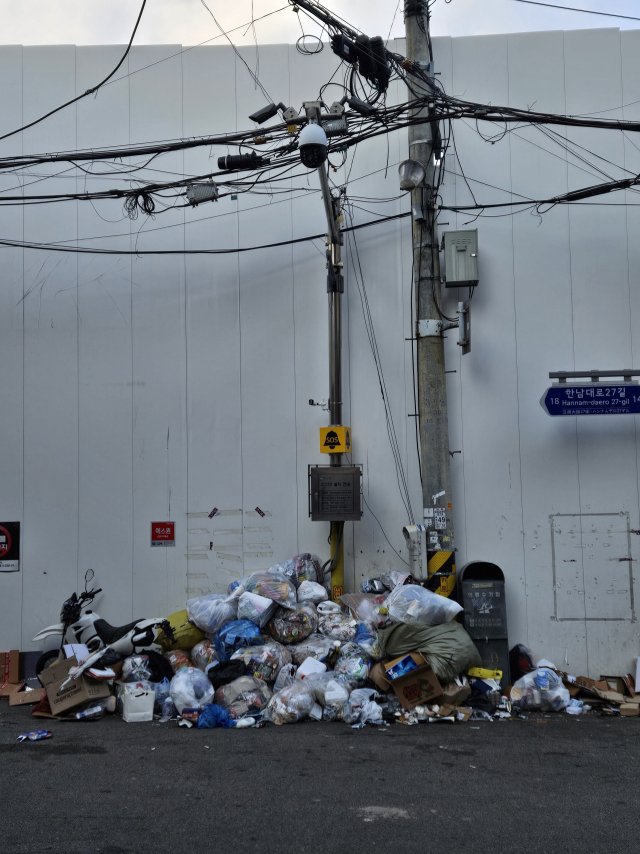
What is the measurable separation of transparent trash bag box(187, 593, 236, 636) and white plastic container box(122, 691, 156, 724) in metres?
0.90

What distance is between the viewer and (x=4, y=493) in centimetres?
777

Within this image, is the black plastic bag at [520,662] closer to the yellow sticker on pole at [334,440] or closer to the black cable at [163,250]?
the yellow sticker on pole at [334,440]

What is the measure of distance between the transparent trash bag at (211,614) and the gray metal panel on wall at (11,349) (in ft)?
7.95

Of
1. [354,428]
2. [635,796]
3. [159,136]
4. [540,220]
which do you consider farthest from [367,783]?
[159,136]

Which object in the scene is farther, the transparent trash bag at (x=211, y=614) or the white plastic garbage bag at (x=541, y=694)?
the transparent trash bag at (x=211, y=614)

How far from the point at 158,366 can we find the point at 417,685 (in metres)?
4.62

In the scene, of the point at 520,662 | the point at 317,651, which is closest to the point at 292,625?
the point at 317,651

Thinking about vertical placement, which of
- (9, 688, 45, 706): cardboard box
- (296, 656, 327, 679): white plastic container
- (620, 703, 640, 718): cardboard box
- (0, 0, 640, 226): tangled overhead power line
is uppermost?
(0, 0, 640, 226): tangled overhead power line

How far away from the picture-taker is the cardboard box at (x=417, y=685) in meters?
5.77

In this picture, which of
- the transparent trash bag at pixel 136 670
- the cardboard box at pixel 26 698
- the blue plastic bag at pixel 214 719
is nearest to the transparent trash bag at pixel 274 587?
the transparent trash bag at pixel 136 670

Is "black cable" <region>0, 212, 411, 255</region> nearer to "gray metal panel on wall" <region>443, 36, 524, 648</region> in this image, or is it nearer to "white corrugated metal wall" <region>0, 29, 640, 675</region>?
"white corrugated metal wall" <region>0, 29, 640, 675</region>

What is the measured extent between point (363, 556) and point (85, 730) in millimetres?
3299

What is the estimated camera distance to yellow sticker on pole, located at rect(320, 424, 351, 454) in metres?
7.19

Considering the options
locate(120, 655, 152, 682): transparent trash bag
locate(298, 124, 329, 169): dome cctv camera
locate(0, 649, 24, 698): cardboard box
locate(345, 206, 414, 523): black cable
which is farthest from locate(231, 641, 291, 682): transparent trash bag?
locate(298, 124, 329, 169): dome cctv camera
